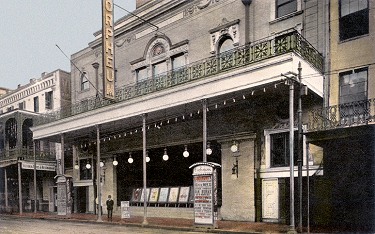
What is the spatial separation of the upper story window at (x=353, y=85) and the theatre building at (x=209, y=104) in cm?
94

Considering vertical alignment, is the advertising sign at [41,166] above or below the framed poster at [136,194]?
above

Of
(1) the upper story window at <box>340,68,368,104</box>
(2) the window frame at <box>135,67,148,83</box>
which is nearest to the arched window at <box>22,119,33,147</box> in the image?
(2) the window frame at <box>135,67,148,83</box>

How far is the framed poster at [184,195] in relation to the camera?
71.0ft

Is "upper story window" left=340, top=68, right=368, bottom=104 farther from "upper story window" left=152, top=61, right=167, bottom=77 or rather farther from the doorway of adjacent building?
the doorway of adjacent building

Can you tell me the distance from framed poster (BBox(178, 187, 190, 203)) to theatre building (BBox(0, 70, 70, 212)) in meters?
13.6

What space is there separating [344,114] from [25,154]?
1018 inches

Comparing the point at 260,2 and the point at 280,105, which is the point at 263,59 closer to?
the point at 280,105

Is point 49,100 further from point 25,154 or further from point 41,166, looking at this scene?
point 41,166

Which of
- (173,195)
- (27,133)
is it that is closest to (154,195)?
(173,195)

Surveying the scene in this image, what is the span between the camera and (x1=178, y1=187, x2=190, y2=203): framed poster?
21.6 meters

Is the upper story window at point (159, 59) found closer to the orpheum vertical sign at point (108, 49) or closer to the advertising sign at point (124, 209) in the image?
the orpheum vertical sign at point (108, 49)

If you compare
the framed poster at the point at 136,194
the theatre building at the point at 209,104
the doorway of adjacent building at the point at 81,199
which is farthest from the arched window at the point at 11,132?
the framed poster at the point at 136,194

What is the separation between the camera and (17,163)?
100 ft

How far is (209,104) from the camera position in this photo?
739 inches
